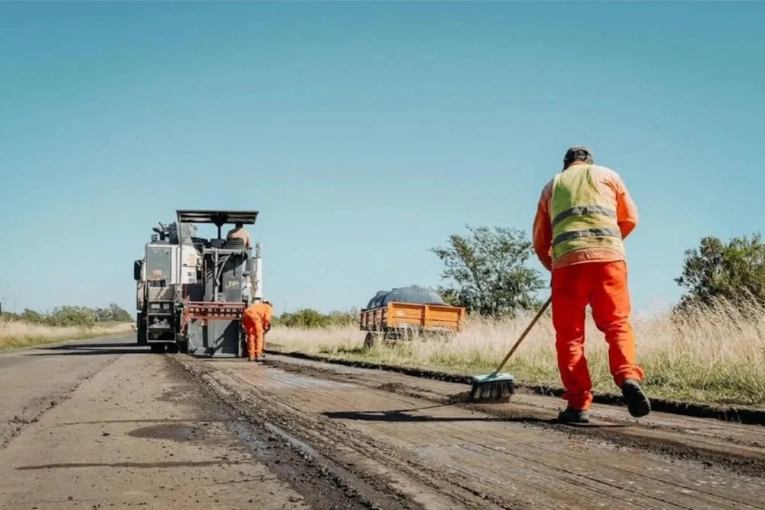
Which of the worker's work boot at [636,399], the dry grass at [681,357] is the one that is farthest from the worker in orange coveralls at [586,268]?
the dry grass at [681,357]

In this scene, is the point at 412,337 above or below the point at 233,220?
below

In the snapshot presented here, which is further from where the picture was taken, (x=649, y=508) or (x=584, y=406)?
(x=584, y=406)

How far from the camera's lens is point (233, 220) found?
22438 millimetres

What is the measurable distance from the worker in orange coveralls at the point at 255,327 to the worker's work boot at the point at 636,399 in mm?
13066

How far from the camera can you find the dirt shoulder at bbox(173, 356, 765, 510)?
3398 millimetres

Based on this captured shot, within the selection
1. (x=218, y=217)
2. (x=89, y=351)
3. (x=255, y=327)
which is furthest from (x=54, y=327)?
(x=255, y=327)

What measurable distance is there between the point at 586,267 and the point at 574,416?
3.57 feet

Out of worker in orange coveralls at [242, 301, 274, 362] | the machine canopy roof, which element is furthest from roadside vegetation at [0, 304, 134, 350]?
worker in orange coveralls at [242, 301, 274, 362]

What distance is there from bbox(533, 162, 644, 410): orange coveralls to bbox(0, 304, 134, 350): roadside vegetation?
3045 centimetres

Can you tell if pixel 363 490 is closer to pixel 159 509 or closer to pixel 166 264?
pixel 159 509

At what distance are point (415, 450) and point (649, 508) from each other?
5.63 feet

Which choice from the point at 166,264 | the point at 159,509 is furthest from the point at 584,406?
the point at 166,264

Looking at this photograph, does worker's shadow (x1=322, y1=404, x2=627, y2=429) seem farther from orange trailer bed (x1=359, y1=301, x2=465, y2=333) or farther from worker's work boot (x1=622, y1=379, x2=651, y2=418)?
Answer: orange trailer bed (x1=359, y1=301, x2=465, y2=333)

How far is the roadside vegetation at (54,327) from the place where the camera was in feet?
125
